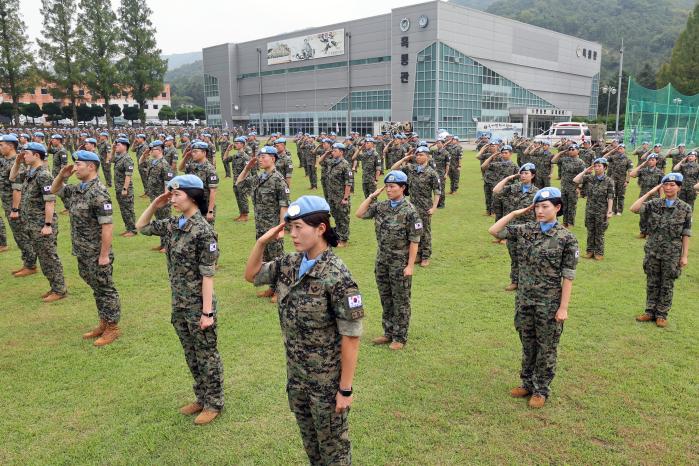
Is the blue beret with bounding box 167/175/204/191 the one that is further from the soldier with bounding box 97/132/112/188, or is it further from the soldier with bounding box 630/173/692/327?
the soldier with bounding box 97/132/112/188

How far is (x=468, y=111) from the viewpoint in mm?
57375

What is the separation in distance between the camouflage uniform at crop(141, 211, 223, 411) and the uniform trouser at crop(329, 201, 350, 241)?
23.3 feet

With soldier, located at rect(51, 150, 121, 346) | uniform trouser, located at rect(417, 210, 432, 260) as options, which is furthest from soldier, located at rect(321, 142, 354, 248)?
soldier, located at rect(51, 150, 121, 346)

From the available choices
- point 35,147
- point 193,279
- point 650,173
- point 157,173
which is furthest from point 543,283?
point 650,173

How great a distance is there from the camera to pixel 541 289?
191 inches

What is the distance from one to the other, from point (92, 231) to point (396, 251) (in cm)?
398

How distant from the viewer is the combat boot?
6.49m

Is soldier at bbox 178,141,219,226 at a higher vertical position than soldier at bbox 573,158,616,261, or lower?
higher

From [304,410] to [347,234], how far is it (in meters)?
8.64

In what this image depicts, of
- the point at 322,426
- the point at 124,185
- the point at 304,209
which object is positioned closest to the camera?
the point at 304,209

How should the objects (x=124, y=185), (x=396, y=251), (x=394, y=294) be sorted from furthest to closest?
(x=124, y=185), (x=394, y=294), (x=396, y=251)

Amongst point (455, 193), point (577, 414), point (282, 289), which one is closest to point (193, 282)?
point (282, 289)

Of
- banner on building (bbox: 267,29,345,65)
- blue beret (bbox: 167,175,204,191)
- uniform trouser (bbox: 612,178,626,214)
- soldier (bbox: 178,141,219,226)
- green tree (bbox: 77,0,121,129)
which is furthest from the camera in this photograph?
banner on building (bbox: 267,29,345,65)

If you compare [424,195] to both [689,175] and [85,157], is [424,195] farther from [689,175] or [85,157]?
[689,175]
